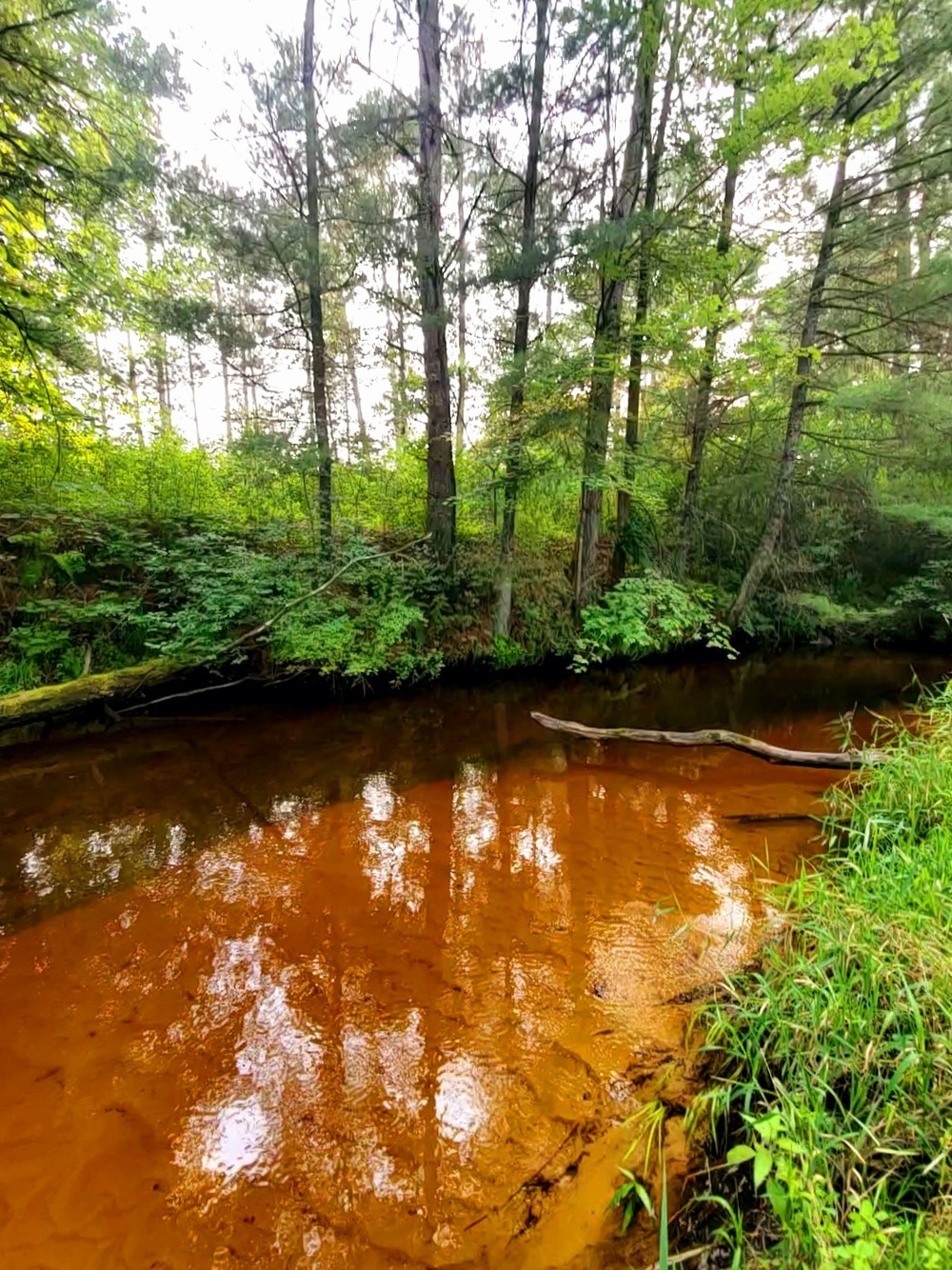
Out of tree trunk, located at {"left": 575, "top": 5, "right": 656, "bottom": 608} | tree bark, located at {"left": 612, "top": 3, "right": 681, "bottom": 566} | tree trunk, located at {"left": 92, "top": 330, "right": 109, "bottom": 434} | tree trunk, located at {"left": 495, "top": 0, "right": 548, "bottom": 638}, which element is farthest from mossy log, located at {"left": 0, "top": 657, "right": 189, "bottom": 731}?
tree bark, located at {"left": 612, "top": 3, "right": 681, "bottom": 566}

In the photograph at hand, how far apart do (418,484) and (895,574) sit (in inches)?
372

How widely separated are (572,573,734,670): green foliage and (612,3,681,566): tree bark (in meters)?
1.35

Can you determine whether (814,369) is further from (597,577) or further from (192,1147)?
(192,1147)

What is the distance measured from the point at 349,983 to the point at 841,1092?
7.28 feet

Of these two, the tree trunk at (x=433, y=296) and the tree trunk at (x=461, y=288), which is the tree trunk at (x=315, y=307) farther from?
the tree trunk at (x=461, y=288)

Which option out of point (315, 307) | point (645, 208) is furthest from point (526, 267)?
point (315, 307)

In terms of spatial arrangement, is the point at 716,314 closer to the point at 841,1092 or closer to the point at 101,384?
the point at 841,1092

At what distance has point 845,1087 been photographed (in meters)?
1.71

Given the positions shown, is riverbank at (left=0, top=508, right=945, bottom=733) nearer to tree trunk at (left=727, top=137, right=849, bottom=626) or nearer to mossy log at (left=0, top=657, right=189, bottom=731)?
mossy log at (left=0, top=657, right=189, bottom=731)

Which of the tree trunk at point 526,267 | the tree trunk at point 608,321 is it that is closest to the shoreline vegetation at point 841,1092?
the tree trunk at point 608,321

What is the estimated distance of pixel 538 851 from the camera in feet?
13.6

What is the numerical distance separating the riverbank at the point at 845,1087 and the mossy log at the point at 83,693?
20.6 feet

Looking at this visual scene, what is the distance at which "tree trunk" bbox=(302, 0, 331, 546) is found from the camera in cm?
711

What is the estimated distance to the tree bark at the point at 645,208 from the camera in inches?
225
